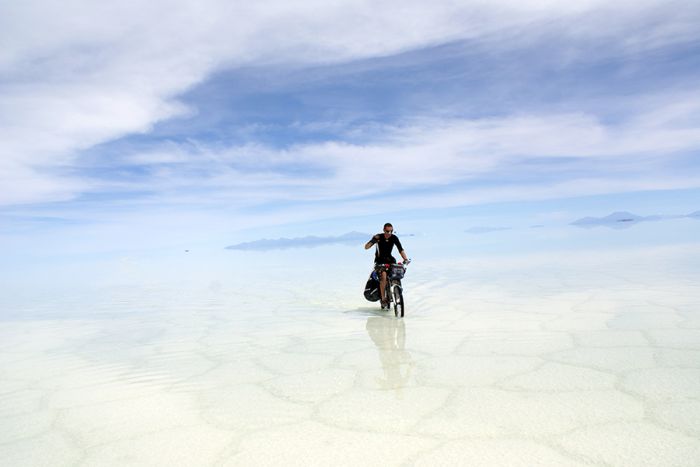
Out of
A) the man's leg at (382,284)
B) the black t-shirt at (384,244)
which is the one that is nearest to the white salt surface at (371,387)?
the man's leg at (382,284)

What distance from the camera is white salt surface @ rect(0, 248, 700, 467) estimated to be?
13.0ft

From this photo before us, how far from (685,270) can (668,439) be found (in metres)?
15.2

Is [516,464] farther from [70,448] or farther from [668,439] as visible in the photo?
[70,448]

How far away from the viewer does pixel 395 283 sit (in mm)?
11047

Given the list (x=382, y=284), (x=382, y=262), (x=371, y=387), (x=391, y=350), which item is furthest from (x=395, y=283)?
(x=371, y=387)

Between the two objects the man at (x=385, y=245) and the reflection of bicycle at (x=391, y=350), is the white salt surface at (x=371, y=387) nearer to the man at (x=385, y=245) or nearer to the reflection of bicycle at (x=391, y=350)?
the reflection of bicycle at (x=391, y=350)

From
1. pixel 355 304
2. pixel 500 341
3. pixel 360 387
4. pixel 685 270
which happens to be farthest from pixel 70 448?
pixel 685 270

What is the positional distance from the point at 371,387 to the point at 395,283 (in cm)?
562

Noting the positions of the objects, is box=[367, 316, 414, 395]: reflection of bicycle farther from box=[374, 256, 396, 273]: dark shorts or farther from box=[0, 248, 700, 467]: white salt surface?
box=[374, 256, 396, 273]: dark shorts

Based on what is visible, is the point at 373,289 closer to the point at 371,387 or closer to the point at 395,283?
the point at 395,283

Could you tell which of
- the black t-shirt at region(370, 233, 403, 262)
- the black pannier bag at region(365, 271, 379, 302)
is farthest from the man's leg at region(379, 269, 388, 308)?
the black t-shirt at region(370, 233, 403, 262)

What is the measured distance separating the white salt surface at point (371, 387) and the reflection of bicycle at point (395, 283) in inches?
13.2

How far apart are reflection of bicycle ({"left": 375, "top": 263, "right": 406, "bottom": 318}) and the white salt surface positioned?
335mm

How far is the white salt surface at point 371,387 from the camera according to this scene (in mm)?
3971
